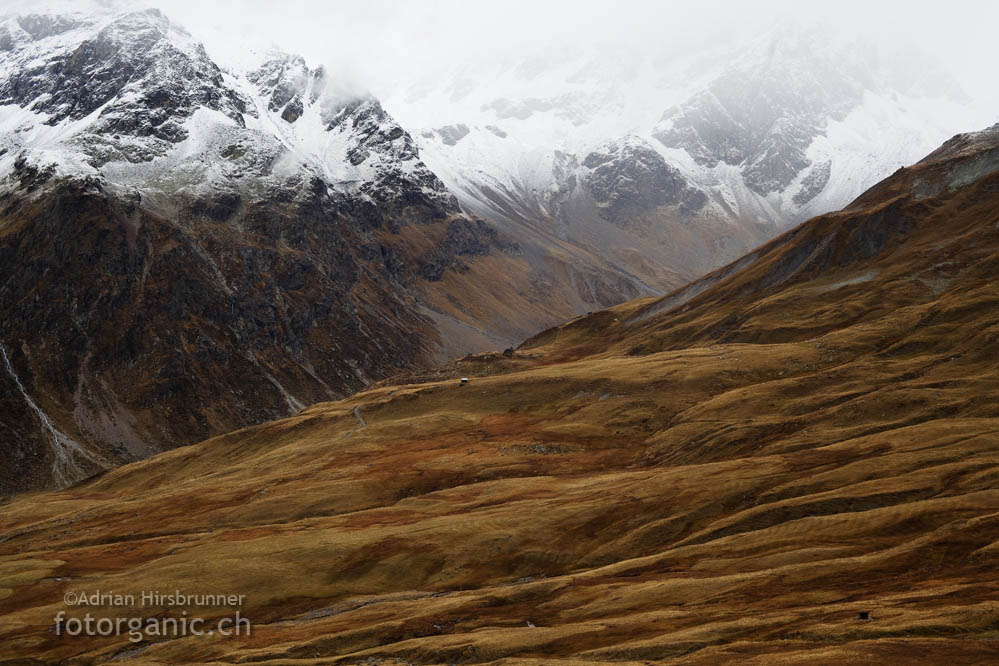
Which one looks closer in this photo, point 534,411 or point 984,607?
point 984,607

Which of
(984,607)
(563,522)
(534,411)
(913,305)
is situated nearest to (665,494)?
(563,522)

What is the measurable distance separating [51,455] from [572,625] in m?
190

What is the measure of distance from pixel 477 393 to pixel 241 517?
6075 cm

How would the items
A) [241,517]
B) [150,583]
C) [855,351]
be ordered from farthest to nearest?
[855,351] → [241,517] → [150,583]

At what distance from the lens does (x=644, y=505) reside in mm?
81062

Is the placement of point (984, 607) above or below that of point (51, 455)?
below

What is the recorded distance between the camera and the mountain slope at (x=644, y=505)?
164 feet

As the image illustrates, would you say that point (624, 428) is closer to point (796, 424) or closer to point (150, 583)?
point (796, 424)

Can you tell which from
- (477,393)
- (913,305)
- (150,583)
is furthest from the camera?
(477,393)

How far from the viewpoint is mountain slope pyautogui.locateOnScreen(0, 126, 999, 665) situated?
49844 mm

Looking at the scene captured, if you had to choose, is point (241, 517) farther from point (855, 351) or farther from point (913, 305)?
point (913, 305)

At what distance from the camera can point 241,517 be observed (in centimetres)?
10769

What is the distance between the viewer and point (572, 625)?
5269 centimetres

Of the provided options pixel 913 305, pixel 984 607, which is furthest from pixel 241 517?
pixel 913 305
